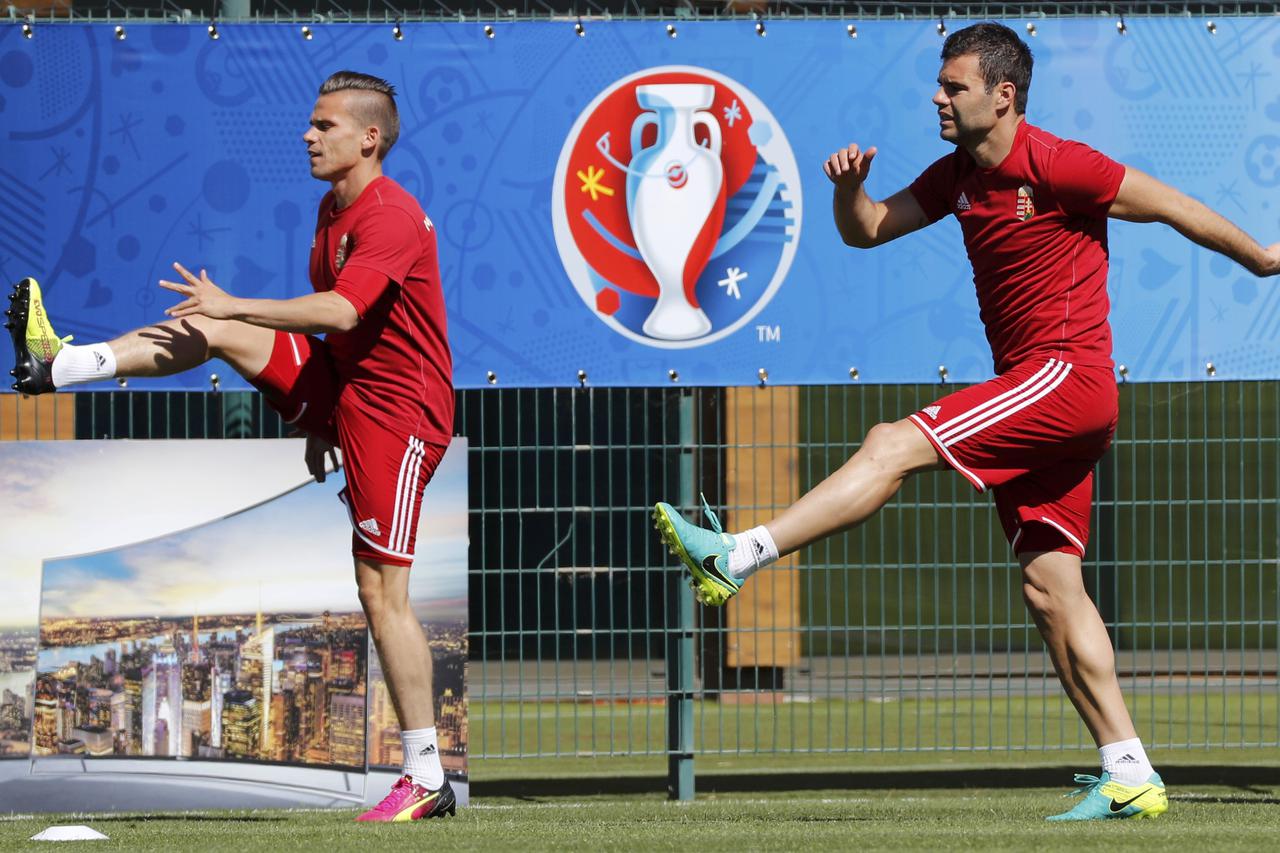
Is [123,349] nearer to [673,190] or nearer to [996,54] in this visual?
[673,190]

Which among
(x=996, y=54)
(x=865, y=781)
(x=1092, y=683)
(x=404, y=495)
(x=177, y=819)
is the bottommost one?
(x=865, y=781)

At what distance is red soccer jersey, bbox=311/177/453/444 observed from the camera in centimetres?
536

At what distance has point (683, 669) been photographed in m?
6.94

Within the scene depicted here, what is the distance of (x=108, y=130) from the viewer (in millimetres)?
6723

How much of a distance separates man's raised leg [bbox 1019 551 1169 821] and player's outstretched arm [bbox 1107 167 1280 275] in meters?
0.91

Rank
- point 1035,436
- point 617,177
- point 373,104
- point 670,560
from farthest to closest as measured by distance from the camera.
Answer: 1. point 670,560
2. point 617,177
3. point 373,104
4. point 1035,436

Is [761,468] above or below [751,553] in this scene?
above

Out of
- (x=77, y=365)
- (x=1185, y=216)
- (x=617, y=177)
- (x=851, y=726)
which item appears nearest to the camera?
(x=1185, y=216)

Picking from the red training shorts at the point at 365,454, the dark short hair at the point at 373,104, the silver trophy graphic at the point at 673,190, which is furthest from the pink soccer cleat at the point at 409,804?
the silver trophy graphic at the point at 673,190

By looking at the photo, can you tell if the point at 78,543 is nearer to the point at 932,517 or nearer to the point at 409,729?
the point at 409,729

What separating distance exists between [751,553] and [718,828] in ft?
2.65

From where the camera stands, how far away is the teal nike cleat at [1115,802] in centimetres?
471

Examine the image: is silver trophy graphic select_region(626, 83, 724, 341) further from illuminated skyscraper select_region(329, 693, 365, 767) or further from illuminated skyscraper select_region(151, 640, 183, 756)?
illuminated skyscraper select_region(151, 640, 183, 756)

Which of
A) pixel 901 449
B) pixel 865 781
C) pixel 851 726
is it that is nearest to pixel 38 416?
pixel 865 781
